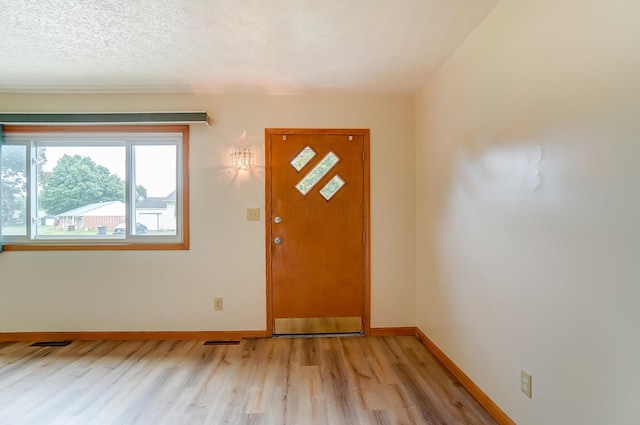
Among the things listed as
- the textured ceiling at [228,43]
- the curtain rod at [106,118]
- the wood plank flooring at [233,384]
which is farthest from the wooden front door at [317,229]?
the curtain rod at [106,118]

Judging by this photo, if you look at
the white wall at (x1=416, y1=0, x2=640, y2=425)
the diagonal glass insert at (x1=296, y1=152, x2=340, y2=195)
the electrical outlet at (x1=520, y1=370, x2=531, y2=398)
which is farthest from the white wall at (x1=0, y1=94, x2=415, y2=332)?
the electrical outlet at (x1=520, y1=370, x2=531, y2=398)

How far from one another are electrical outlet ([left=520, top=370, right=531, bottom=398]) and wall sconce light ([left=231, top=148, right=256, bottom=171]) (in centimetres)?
248

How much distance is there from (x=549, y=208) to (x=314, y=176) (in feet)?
6.21

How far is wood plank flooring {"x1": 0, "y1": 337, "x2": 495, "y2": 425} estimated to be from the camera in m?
1.69

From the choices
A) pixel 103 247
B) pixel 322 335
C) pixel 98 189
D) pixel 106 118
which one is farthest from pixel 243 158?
pixel 322 335

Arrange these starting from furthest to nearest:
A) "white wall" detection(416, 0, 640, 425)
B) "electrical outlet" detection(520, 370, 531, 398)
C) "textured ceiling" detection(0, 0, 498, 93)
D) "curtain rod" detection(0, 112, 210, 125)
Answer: "curtain rod" detection(0, 112, 210, 125), "textured ceiling" detection(0, 0, 498, 93), "electrical outlet" detection(520, 370, 531, 398), "white wall" detection(416, 0, 640, 425)

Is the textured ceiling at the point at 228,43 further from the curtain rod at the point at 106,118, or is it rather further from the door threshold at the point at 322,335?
the door threshold at the point at 322,335

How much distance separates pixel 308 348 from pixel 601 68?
8.40 feet

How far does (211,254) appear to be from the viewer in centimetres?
275

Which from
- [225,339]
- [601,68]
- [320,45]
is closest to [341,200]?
[320,45]

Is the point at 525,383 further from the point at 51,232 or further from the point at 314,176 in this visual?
the point at 51,232

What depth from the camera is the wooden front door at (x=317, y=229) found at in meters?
2.77

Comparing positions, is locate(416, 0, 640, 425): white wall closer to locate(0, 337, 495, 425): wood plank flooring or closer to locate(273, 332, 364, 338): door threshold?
locate(0, 337, 495, 425): wood plank flooring

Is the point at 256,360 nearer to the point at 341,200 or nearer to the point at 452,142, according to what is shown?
the point at 341,200
